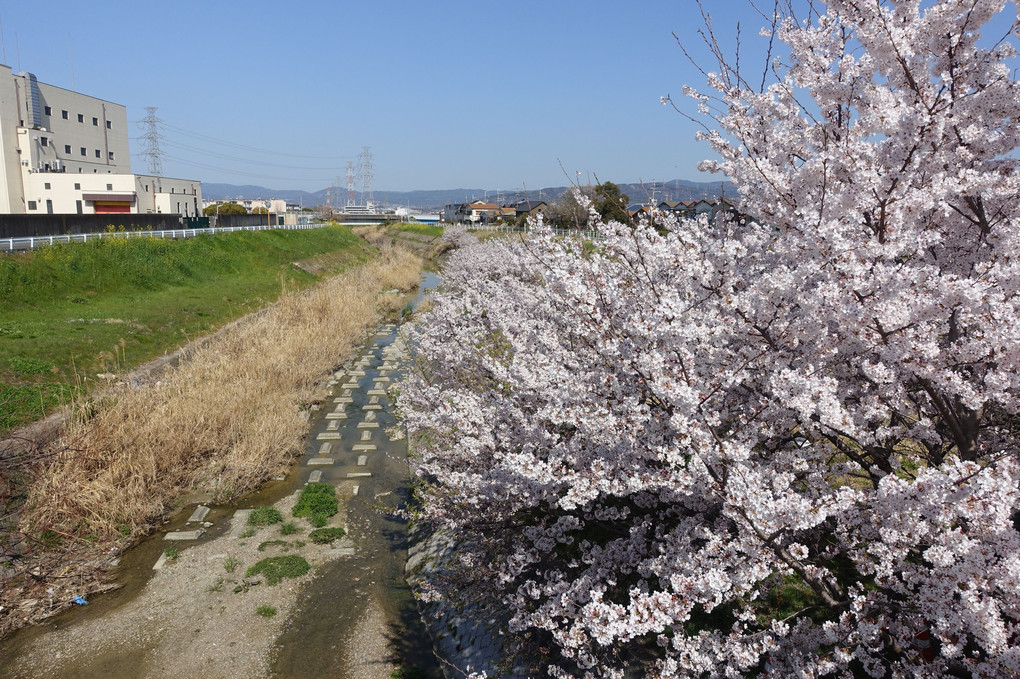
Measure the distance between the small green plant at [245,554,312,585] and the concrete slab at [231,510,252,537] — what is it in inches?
37.6

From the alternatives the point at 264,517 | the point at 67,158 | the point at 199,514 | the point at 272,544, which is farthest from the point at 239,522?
the point at 67,158

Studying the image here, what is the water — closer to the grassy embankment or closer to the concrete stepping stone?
the concrete stepping stone

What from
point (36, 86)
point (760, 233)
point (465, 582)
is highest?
point (36, 86)

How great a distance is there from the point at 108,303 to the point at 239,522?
14414mm

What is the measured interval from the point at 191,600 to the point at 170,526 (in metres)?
2.11

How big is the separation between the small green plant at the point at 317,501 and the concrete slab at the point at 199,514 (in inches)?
52.8

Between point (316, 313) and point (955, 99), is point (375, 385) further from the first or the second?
point (955, 99)

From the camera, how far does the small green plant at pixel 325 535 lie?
28.6 feet

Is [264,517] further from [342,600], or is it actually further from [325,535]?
[342,600]

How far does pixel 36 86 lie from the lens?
166ft

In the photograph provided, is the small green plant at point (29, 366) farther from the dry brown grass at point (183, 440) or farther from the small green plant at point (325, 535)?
the small green plant at point (325, 535)

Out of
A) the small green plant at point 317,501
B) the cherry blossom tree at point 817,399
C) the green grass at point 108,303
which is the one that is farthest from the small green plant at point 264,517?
the cherry blossom tree at point 817,399

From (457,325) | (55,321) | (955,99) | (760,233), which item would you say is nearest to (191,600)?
(457,325)

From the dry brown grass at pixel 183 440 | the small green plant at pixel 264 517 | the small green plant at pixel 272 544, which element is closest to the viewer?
the dry brown grass at pixel 183 440
